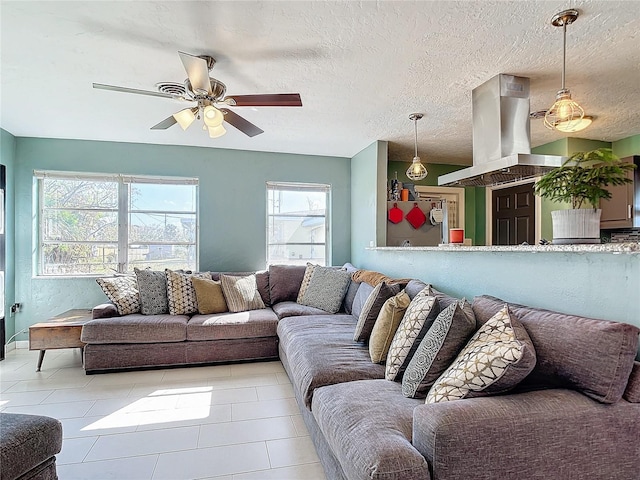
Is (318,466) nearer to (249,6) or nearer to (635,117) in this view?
(249,6)

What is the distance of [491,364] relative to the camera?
1.36m

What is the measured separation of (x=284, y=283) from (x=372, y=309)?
205 cm

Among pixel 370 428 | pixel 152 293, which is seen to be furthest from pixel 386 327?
pixel 152 293

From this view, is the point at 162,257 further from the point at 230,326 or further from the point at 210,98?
the point at 210,98

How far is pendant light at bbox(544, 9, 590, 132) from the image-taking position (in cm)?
188

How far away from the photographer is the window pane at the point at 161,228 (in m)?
4.47

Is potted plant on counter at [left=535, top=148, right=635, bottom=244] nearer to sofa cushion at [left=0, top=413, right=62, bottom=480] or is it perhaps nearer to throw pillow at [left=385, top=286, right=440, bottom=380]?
throw pillow at [left=385, top=286, right=440, bottom=380]

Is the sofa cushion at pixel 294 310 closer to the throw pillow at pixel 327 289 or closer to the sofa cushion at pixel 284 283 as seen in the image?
the throw pillow at pixel 327 289

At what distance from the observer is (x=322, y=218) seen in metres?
5.15

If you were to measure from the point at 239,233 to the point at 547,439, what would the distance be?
4076mm

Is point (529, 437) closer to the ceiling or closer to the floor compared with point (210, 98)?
closer to the floor

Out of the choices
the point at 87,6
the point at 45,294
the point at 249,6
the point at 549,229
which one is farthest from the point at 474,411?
the point at 45,294

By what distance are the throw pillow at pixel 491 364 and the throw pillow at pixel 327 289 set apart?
2362mm

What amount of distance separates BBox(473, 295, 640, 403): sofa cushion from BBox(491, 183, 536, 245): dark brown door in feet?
11.9
